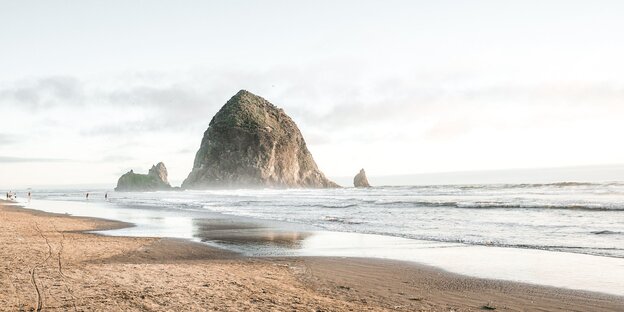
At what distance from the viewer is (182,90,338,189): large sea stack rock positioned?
146 meters

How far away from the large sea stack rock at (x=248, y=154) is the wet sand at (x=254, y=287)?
129m

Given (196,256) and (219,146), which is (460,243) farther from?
(219,146)

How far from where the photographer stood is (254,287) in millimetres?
10078

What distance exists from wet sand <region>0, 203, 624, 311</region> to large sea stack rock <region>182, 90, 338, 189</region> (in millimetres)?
129350

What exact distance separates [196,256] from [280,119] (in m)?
147

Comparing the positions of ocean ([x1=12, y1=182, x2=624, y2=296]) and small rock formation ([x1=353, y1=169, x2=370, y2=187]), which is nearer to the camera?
ocean ([x1=12, y1=182, x2=624, y2=296])

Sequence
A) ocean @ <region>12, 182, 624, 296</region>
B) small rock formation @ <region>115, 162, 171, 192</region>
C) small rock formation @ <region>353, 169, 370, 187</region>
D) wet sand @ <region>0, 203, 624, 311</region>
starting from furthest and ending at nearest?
small rock formation @ <region>115, 162, 171, 192</region>, small rock formation @ <region>353, 169, 370, 187</region>, ocean @ <region>12, 182, 624, 296</region>, wet sand @ <region>0, 203, 624, 311</region>

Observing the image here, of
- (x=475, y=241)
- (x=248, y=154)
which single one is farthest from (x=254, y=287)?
(x=248, y=154)

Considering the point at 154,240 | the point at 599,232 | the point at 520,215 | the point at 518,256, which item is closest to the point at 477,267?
the point at 518,256

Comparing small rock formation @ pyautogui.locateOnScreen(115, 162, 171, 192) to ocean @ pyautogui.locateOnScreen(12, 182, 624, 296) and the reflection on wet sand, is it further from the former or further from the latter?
ocean @ pyautogui.locateOnScreen(12, 182, 624, 296)

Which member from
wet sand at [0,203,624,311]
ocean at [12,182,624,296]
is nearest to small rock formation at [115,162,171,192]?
ocean at [12,182,624,296]

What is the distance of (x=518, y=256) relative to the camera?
1541 cm

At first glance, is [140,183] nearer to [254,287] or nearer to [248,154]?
[248,154]

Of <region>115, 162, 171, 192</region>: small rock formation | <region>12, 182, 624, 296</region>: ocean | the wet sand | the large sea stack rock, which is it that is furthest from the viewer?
<region>115, 162, 171, 192</region>: small rock formation
